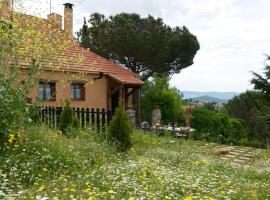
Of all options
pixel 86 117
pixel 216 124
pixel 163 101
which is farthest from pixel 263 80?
pixel 86 117

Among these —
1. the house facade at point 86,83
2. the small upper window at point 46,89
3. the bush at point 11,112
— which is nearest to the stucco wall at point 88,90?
the house facade at point 86,83

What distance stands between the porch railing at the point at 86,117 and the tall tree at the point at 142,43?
19.3 meters

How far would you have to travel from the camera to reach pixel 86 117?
34.2 feet

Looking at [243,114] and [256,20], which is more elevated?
[256,20]

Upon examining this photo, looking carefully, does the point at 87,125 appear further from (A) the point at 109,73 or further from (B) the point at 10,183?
(A) the point at 109,73

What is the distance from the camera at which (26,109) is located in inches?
267

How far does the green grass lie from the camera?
13.9ft

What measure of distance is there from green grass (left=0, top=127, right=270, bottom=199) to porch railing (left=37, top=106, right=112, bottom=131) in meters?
1.54

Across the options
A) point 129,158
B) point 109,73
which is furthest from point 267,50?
point 129,158

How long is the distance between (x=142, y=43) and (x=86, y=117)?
19864 mm

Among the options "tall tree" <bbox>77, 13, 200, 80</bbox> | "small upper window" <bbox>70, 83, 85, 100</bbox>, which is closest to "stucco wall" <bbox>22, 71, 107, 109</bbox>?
"small upper window" <bbox>70, 83, 85, 100</bbox>

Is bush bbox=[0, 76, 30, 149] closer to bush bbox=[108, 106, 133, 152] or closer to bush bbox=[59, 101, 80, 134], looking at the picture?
bush bbox=[108, 106, 133, 152]

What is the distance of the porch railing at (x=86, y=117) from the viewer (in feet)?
31.6

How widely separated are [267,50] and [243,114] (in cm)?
1586
